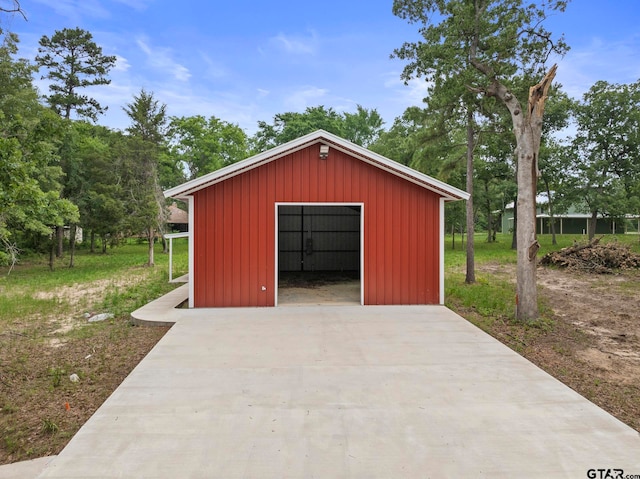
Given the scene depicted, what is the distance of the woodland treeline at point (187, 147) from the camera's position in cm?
1139

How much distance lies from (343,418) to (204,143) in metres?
27.9

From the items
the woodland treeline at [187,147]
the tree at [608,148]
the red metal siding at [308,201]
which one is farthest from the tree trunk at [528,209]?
the tree at [608,148]

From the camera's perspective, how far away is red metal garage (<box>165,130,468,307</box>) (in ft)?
23.6

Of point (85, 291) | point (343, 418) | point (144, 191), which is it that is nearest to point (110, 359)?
point (343, 418)

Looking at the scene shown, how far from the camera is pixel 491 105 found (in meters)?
9.69

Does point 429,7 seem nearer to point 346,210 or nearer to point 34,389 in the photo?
point 346,210

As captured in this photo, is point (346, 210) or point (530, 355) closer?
point (530, 355)

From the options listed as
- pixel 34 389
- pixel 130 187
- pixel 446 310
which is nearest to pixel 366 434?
pixel 34 389

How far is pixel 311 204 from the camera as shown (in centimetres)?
737

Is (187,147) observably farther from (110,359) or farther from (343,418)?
(343,418)

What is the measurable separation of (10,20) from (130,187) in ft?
46.0

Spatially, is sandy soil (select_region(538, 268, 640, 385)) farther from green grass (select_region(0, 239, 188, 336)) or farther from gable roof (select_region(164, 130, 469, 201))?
green grass (select_region(0, 239, 188, 336))

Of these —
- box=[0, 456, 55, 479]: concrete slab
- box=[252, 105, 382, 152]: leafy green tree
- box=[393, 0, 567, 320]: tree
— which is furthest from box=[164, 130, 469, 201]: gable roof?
box=[252, 105, 382, 152]: leafy green tree

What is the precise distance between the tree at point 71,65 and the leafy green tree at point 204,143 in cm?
591
